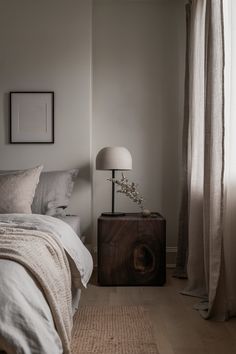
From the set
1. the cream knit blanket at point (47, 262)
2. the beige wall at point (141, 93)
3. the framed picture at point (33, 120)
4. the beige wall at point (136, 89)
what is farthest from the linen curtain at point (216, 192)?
the framed picture at point (33, 120)

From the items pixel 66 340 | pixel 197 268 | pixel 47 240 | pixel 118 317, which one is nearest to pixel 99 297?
pixel 118 317

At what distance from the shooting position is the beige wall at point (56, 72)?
4184mm

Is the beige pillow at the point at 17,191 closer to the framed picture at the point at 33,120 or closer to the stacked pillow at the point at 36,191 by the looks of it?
the stacked pillow at the point at 36,191

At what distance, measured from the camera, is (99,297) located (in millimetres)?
3398

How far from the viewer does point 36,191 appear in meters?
3.73

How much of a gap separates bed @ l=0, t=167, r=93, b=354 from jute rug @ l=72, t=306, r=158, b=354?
0.27 metres

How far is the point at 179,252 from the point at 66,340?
2326 mm

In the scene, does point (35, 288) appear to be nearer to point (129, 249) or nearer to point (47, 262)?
point (47, 262)

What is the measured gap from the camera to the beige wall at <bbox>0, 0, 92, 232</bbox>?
4.18 meters

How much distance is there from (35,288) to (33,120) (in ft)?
8.82

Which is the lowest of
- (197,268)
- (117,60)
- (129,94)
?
(197,268)

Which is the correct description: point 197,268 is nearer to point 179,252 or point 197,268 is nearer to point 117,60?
point 179,252

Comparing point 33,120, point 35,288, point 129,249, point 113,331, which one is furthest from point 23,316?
point 33,120

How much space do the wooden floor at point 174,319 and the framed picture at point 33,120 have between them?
4.76 ft
